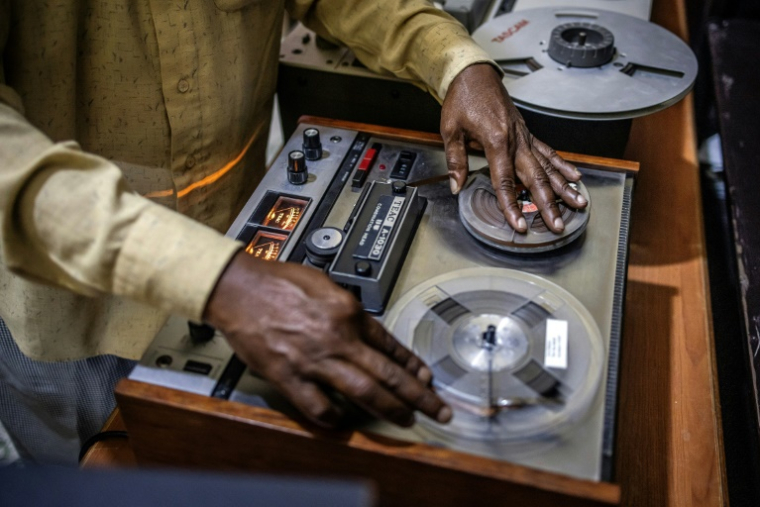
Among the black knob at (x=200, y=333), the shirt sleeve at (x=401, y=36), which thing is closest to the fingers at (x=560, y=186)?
the shirt sleeve at (x=401, y=36)

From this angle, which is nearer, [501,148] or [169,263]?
[169,263]

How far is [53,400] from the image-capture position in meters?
1.44

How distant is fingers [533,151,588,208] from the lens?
104 cm

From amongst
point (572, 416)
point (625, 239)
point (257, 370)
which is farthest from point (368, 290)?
point (625, 239)

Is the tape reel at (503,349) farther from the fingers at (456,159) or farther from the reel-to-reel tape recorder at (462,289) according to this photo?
the fingers at (456,159)

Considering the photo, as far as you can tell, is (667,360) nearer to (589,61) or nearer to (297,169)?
(589,61)

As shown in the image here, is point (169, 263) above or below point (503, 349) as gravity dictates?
above

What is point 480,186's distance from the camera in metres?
1.10

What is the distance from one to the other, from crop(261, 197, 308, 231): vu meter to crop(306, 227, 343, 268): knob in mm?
77

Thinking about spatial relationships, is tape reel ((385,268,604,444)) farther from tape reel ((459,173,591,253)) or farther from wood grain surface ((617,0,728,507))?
wood grain surface ((617,0,728,507))

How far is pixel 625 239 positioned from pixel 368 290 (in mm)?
404

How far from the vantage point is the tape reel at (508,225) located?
988 millimetres

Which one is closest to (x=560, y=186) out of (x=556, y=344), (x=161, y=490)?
(x=556, y=344)

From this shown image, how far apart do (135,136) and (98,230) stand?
446 millimetres
